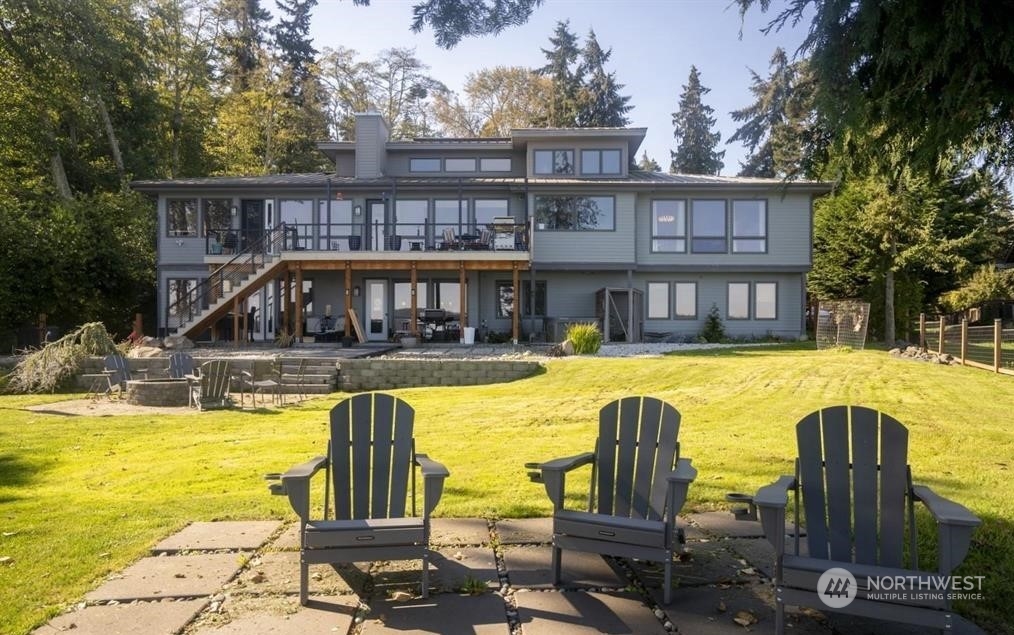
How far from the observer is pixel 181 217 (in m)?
24.0

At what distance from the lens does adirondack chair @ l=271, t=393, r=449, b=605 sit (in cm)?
355

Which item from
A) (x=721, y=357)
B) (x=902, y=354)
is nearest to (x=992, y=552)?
(x=721, y=357)

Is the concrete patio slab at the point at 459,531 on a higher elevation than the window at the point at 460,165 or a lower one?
lower

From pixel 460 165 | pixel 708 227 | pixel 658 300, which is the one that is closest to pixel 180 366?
pixel 460 165

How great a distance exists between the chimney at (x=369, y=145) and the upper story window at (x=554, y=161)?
571 cm

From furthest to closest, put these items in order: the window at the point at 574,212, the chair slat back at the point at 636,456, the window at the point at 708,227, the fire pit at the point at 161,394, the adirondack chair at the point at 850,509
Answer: the window at the point at 708,227, the window at the point at 574,212, the fire pit at the point at 161,394, the chair slat back at the point at 636,456, the adirondack chair at the point at 850,509

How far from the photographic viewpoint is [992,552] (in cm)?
416

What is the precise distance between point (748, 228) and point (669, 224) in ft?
8.73

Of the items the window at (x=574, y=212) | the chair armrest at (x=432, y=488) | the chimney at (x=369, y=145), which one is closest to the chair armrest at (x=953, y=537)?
the chair armrest at (x=432, y=488)

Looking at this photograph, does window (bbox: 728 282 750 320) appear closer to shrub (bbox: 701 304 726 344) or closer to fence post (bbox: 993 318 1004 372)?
shrub (bbox: 701 304 726 344)

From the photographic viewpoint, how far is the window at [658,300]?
78.4 feet

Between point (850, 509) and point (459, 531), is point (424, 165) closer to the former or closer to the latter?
point (459, 531)

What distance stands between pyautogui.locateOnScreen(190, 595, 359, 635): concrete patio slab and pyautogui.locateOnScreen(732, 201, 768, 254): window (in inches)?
870

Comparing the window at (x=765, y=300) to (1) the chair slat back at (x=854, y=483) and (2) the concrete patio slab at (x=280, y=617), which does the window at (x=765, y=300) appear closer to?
(1) the chair slat back at (x=854, y=483)
